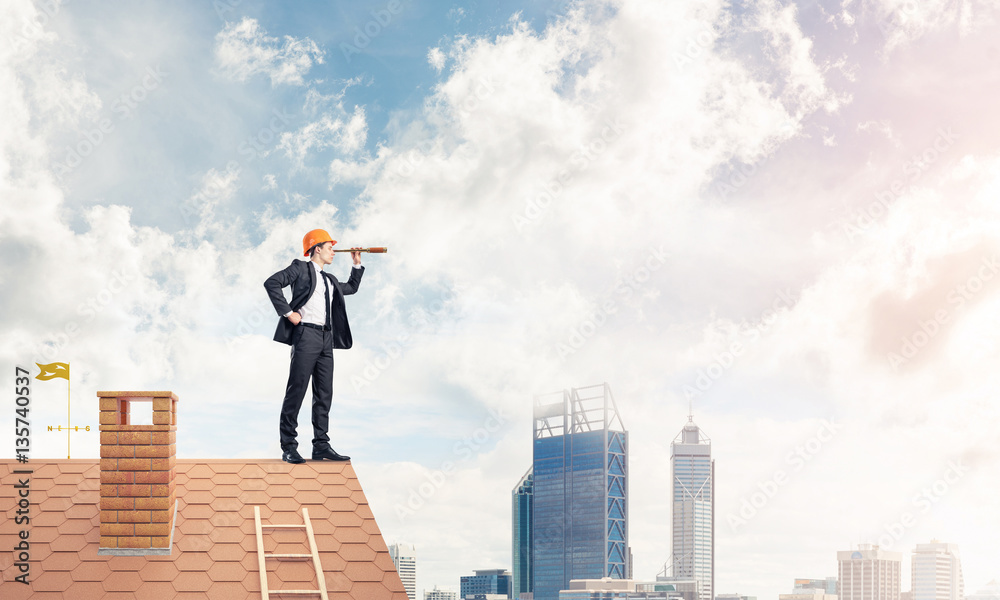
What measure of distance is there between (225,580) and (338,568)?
3.99 feet

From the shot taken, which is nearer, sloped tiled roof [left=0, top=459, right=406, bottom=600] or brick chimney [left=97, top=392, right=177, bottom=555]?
sloped tiled roof [left=0, top=459, right=406, bottom=600]

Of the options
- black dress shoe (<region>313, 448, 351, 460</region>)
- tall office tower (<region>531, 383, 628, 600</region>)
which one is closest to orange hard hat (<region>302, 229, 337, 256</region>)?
black dress shoe (<region>313, 448, 351, 460</region>)

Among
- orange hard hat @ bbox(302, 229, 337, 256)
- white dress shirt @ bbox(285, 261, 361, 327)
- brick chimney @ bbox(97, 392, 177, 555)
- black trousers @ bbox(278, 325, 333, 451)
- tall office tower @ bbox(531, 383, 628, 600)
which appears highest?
orange hard hat @ bbox(302, 229, 337, 256)

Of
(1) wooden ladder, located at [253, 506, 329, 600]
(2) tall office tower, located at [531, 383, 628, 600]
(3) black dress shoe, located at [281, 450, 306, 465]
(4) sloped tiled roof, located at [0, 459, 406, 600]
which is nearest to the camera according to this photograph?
(1) wooden ladder, located at [253, 506, 329, 600]

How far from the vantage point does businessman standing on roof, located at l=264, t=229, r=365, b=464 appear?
1202 centimetres

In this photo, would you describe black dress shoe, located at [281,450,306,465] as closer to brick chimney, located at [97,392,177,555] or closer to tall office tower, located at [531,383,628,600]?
brick chimney, located at [97,392,177,555]

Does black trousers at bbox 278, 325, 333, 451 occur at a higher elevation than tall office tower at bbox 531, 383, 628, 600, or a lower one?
higher

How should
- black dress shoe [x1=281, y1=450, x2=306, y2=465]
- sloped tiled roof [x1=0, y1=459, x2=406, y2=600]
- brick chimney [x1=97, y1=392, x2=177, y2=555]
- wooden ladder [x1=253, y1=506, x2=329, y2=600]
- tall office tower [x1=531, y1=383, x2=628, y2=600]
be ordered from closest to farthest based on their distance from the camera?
wooden ladder [x1=253, y1=506, x2=329, y2=600]
sloped tiled roof [x1=0, y1=459, x2=406, y2=600]
brick chimney [x1=97, y1=392, x2=177, y2=555]
black dress shoe [x1=281, y1=450, x2=306, y2=465]
tall office tower [x1=531, y1=383, x2=628, y2=600]

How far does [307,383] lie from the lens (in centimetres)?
1215

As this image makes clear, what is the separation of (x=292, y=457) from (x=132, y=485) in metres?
2.34

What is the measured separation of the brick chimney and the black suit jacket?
2.42m

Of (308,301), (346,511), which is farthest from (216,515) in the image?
(308,301)

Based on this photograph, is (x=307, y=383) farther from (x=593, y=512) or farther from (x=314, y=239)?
(x=593, y=512)

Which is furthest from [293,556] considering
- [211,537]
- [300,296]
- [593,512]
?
[593,512]
